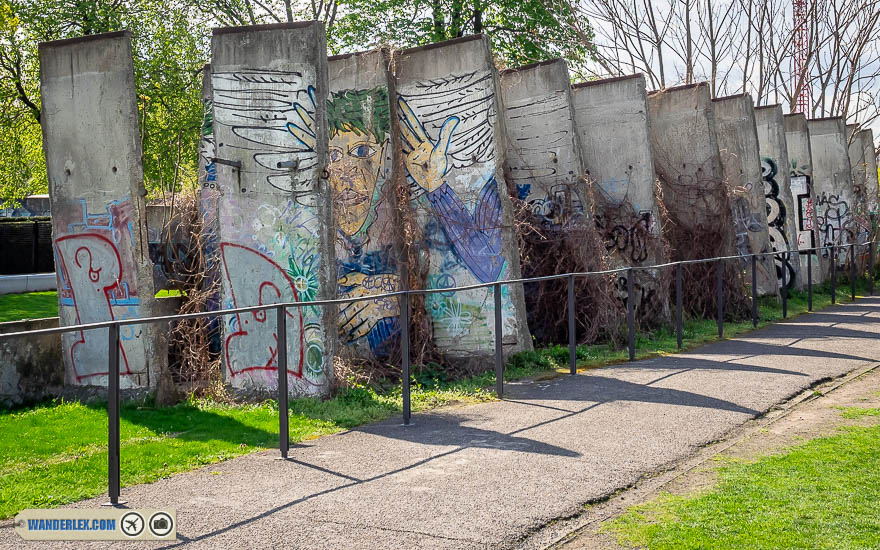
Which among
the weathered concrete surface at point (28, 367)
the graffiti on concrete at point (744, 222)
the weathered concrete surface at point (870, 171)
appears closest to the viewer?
the weathered concrete surface at point (28, 367)

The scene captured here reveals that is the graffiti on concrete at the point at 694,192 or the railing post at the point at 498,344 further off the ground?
the graffiti on concrete at the point at 694,192

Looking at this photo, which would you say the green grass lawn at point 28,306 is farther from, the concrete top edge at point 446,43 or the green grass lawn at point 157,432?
the green grass lawn at point 157,432

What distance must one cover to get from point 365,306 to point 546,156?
13.2 ft

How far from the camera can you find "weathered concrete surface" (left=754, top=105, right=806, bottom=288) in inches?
802

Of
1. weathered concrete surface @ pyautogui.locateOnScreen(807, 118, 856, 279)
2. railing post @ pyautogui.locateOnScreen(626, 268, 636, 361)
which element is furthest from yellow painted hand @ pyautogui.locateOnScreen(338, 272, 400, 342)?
weathered concrete surface @ pyautogui.locateOnScreen(807, 118, 856, 279)

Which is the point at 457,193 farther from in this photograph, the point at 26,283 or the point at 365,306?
the point at 26,283

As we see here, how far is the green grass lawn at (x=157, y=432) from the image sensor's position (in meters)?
5.94

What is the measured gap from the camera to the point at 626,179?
15.3 m

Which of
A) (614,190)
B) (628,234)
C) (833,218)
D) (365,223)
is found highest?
(614,190)

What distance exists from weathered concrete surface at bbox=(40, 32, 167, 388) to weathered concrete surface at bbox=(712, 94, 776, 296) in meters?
12.5

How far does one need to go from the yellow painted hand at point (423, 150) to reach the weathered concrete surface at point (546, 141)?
6.70ft

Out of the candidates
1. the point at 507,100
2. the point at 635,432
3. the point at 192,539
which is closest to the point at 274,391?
the point at 635,432

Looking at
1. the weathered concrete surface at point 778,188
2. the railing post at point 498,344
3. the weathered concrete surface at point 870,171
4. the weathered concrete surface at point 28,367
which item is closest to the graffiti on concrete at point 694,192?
the weathered concrete surface at point 778,188

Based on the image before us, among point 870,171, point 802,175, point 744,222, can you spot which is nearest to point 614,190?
point 744,222
